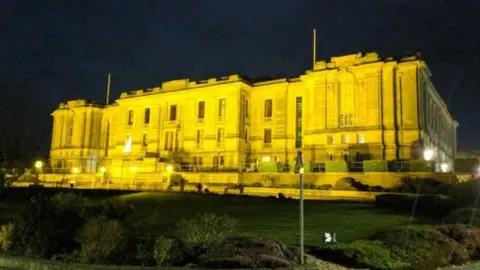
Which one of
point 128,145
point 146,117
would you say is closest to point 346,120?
point 146,117

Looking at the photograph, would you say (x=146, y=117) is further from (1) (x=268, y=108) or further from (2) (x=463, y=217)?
(2) (x=463, y=217)

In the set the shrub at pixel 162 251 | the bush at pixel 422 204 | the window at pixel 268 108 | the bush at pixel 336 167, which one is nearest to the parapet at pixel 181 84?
the window at pixel 268 108

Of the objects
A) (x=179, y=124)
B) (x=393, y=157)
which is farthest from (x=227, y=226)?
(x=179, y=124)

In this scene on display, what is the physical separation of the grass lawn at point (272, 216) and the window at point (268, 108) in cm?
3223

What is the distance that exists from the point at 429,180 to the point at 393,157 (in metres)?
12.6

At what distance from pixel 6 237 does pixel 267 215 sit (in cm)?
1200

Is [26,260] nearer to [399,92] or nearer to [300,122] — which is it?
[399,92]

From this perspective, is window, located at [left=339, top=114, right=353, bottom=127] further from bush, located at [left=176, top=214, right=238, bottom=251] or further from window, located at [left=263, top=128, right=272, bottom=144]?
bush, located at [left=176, top=214, right=238, bottom=251]

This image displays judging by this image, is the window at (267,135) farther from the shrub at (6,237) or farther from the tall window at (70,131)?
the shrub at (6,237)

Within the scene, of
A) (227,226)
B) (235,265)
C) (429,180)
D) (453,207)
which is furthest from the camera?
(429,180)

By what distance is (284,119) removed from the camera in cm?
5925

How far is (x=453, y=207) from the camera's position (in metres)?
21.0

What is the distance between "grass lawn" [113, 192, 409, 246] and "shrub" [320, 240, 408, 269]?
1734 millimetres

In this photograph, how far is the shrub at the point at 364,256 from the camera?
1074cm
